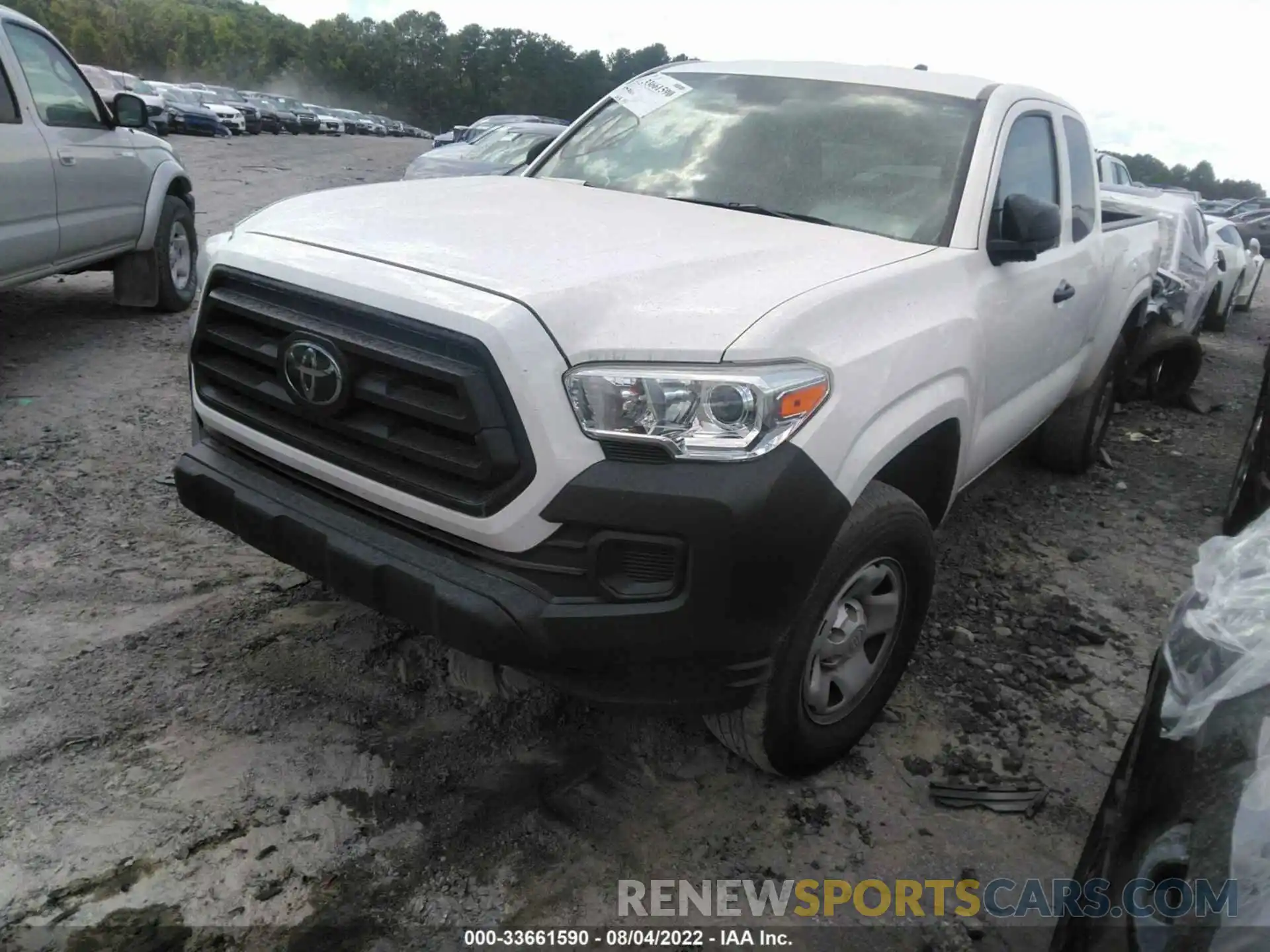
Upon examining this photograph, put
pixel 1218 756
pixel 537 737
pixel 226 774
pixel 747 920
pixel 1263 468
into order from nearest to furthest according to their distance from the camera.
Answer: pixel 1218 756 → pixel 747 920 → pixel 226 774 → pixel 537 737 → pixel 1263 468

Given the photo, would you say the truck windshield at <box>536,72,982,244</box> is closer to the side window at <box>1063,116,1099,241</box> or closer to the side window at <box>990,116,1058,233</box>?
the side window at <box>990,116,1058,233</box>

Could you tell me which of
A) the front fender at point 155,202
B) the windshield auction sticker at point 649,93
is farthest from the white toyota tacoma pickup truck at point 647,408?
the front fender at point 155,202

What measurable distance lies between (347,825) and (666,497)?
3.96ft

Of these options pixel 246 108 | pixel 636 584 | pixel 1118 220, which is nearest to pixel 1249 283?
pixel 1118 220

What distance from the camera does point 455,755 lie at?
273cm

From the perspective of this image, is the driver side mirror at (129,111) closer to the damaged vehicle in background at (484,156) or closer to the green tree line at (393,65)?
the damaged vehicle in background at (484,156)

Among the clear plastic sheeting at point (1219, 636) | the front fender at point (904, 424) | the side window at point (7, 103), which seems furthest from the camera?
the side window at point (7, 103)

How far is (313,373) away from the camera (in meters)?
2.38

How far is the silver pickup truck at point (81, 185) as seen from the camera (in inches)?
203

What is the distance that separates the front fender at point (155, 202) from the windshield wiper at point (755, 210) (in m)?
4.75

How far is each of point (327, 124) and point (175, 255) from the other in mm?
45977

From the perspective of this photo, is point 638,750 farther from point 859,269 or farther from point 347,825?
point 859,269

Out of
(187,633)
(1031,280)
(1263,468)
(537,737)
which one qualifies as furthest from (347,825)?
(1263,468)

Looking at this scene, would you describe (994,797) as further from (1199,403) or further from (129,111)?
(1199,403)
